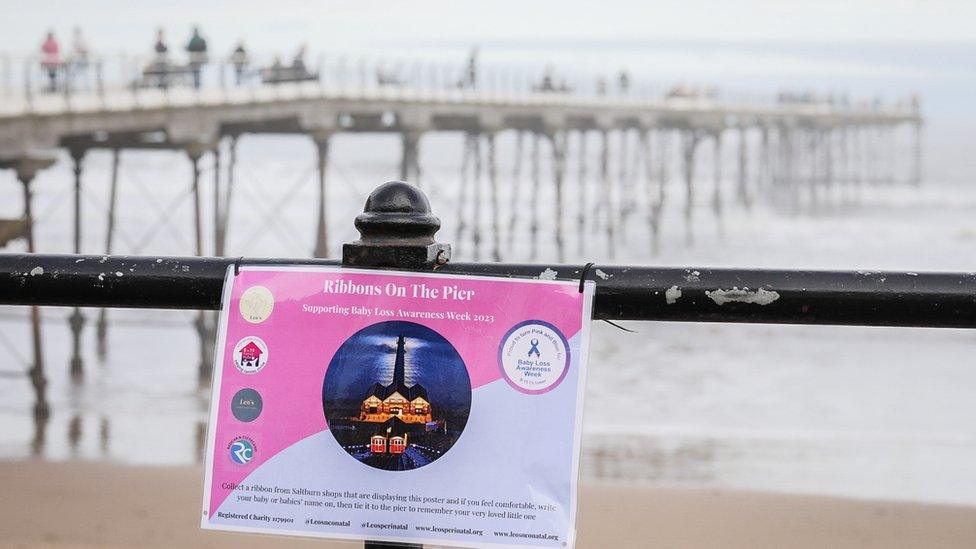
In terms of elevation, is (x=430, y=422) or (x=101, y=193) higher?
(x=430, y=422)

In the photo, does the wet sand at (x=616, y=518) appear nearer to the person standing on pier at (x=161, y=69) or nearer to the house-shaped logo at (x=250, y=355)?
the house-shaped logo at (x=250, y=355)

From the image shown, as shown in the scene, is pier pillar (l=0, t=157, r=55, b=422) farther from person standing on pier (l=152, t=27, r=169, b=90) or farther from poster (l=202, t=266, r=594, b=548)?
poster (l=202, t=266, r=594, b=548)

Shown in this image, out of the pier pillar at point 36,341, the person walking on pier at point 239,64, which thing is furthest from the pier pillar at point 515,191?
the pier pillar at point 36,341

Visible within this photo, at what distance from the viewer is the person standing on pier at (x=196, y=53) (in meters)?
19.9

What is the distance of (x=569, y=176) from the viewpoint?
83.5 m

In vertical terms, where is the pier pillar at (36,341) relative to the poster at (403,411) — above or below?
below

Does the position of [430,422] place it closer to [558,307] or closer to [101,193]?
[558,307]

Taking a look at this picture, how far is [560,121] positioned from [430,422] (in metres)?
34.9

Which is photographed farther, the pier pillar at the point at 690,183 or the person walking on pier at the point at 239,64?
the pier pillar at the point at 690,183

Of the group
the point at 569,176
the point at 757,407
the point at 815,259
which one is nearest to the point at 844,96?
the point at 569,176

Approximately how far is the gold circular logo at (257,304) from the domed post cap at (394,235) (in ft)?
0.40

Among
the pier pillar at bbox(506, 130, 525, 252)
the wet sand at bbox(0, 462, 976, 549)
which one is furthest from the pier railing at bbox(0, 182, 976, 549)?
the pier pillar at bbox(506, 130, 525, 252)

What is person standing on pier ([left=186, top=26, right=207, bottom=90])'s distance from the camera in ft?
65.3

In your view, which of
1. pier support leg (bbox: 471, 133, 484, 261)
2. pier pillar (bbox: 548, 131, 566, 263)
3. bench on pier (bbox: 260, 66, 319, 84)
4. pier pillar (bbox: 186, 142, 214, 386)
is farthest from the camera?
pier pillar (bbox: 548, 131, 566, 263)
